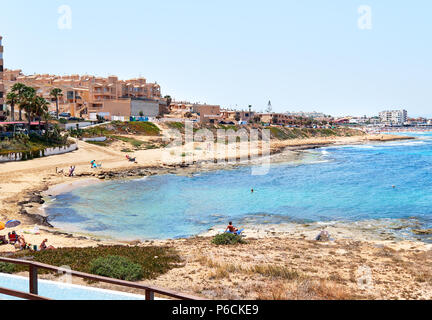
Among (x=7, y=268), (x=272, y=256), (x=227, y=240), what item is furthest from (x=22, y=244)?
(x=272, y=256)

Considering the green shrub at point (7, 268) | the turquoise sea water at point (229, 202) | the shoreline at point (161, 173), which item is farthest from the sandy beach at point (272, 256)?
the green shrub at point (7, 268)

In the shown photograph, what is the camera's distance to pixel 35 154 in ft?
152

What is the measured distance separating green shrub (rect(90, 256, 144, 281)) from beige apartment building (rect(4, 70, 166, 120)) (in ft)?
283

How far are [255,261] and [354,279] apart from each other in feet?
12.6

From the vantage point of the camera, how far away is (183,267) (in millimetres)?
13930

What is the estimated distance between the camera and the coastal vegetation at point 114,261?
12.1m

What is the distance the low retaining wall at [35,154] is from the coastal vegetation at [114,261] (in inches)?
1241

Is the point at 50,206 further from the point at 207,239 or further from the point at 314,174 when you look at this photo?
the point at 314,174

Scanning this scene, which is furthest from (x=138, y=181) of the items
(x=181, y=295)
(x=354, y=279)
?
(x=181, y=295)

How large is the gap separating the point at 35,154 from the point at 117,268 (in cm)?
3927

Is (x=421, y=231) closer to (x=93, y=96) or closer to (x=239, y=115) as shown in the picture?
(x=93, y=96)

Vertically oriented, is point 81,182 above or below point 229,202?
above

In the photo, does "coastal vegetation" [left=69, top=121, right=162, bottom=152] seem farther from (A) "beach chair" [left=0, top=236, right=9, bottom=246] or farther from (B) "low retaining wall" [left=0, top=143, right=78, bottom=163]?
(A) "beach chair" [left=0, top=236, right=9, bottom=246]

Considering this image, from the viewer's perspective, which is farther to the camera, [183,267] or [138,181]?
[138,181]
